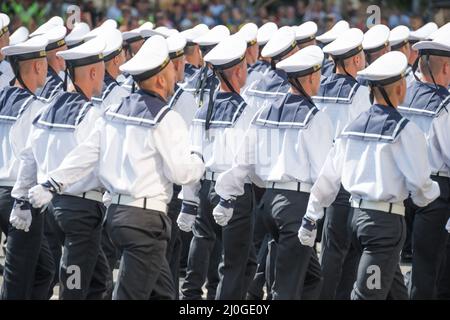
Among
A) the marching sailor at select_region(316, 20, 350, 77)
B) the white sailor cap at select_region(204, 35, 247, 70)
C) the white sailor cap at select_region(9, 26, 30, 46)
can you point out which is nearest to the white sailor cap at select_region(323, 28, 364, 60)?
the marching sailor at select_region(316, 20, 350, 77)

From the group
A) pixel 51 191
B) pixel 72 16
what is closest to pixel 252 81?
pixel 72 16

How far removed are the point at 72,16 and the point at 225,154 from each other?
416 cm

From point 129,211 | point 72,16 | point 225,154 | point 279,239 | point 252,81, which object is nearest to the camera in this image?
point 129,211

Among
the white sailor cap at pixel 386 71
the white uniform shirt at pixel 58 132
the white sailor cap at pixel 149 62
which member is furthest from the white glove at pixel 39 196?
the white sailor cap at pixel 386 71

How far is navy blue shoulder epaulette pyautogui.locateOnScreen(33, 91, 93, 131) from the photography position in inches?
376

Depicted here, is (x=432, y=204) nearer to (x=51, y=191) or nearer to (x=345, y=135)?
(x=345, y=135)

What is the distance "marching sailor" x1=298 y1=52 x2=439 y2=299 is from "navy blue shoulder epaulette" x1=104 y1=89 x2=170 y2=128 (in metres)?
1.23

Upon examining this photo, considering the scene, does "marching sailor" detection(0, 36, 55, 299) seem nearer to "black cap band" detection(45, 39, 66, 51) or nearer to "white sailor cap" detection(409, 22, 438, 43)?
"black cap band" detection(45, 39, 66, 51)

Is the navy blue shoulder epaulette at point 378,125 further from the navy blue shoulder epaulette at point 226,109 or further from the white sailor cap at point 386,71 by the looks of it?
the navy blue shoulder epaulette at point 226,109

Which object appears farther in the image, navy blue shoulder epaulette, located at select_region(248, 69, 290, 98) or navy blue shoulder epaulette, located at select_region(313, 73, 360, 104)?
navy blue shoulder epaulette, located at select_region(248, 69, 290, 98)

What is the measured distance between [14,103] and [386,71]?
Result: 3.06 metres

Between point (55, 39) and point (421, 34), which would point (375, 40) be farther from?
point (55, 39)

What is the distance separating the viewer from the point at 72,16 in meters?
14.1

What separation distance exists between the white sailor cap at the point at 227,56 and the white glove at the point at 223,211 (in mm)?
1258
